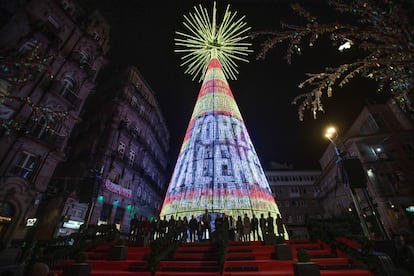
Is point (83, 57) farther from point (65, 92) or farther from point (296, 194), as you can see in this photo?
point (296, 194)

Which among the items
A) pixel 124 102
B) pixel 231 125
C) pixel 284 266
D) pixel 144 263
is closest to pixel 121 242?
pixel 144 263

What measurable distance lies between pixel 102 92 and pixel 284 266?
3114 centimetres

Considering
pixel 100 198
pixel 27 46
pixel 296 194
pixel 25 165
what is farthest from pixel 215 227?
pixel 296 194

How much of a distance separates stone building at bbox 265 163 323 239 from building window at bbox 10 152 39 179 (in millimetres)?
37586

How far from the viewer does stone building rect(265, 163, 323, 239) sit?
125 ft

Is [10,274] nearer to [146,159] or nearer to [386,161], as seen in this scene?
[146,159]

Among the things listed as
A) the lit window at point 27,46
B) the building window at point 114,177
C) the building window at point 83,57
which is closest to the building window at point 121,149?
the building window at point 114,177

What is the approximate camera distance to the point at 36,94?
15.1 m

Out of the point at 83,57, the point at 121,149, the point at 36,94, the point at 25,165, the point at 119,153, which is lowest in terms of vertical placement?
the point at 25,165

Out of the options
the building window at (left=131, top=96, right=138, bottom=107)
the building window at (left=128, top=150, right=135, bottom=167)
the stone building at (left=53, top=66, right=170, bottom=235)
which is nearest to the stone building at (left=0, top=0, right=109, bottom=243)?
the stone building at (left=53, top=66, right=170, bottom=235)

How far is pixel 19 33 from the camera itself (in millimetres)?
14867

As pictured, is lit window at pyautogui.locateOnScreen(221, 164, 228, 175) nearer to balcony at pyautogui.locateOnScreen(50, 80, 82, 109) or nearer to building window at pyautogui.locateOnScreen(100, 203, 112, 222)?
building window at pyautogui.locateOnScreen(100, 203, 112, 222)

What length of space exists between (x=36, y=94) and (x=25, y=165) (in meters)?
5.60

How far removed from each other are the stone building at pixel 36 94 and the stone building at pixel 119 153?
3.19 m
